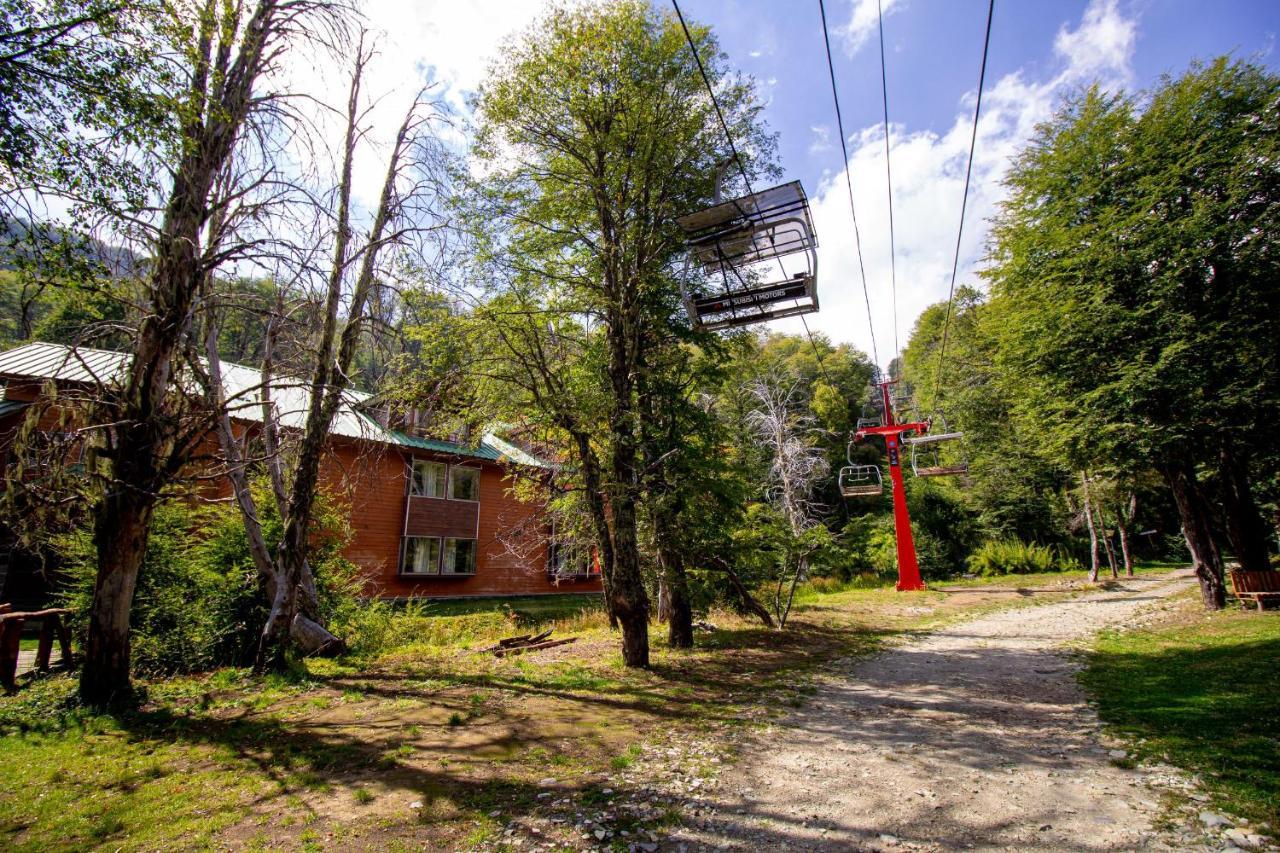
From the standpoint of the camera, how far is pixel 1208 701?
227 inches

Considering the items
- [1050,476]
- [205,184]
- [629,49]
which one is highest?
[629,49]

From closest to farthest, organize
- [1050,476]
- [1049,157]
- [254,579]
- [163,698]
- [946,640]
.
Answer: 1. [163,698]
2. [254,579]
3. [946,640]
4. [1049,157]
5. [1050,476]

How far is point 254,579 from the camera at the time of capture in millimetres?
9289

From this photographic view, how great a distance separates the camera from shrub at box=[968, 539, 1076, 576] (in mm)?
26609

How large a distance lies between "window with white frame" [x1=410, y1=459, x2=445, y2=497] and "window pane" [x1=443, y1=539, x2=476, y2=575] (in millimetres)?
2031

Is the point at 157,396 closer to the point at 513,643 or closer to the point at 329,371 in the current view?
the point at 329,371

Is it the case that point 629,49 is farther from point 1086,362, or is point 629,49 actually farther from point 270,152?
point 1086,362

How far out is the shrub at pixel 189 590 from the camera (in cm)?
829

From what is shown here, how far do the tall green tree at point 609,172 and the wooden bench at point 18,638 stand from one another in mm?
7526

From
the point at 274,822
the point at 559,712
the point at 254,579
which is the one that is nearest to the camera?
the point at 274,822

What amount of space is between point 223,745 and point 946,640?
1207 centimetres

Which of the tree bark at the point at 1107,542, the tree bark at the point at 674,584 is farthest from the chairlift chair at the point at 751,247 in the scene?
the tree bark at the point at 1107,542

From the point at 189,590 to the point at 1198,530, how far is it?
63.1 feet

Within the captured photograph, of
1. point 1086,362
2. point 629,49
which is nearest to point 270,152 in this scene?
point 629,49
